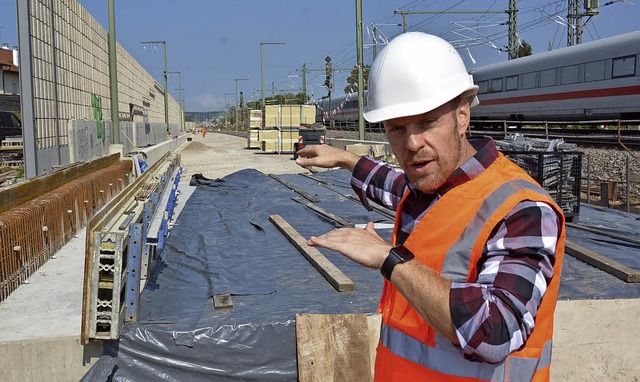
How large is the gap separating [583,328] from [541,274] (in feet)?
11.6

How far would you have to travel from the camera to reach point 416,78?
1.98 meters

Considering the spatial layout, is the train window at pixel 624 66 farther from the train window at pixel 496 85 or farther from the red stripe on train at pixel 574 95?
the train window at pixel 496 85

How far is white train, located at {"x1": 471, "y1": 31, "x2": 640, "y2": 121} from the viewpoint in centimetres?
2261

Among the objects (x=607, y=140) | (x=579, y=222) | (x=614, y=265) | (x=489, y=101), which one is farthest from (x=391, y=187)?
(x=489, y=101)

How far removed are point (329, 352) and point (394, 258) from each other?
112 inches

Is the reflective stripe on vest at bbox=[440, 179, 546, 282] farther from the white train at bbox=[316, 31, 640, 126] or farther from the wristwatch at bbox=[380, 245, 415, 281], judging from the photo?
the white train at bbox=[316, 31, 640, 126]

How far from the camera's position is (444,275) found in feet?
6.13

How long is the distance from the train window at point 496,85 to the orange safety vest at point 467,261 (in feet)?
105

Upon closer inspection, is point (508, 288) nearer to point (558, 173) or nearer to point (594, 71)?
point (558, 173)

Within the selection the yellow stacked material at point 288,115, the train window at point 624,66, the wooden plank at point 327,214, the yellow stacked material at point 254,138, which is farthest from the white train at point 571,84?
the wooden plank at point 327,214

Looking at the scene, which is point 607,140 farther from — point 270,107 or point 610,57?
point 270,107

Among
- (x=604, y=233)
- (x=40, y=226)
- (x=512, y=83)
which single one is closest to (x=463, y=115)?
(x=40, y=226)

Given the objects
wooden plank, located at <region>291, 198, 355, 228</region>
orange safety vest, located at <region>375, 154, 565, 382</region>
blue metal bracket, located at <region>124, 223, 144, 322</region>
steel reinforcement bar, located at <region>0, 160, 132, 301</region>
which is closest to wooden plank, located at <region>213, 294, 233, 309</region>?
blue metal bracket, located at <region>124, 223, 144, 322</region>

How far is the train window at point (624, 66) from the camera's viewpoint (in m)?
22.1
